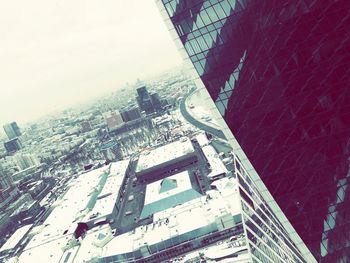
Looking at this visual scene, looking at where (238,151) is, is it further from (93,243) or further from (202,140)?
(202,140)

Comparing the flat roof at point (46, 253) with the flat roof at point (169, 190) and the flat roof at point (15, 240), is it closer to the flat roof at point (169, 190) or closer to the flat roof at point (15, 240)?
the flat roof at point (15, 240)

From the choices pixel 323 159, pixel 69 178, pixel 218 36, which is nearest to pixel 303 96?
pixel 323 159

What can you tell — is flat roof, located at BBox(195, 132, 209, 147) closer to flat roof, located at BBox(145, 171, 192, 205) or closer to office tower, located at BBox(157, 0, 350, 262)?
flat roof, located at BBox(145, 171, 192, 205)

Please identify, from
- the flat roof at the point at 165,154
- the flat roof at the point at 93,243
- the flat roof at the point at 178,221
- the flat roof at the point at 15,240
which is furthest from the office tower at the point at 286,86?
the flat roof at the point at 15,240

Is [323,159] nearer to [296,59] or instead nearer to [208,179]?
[296,59]

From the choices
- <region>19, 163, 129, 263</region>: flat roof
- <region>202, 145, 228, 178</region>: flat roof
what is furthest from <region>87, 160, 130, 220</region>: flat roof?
<region>202, 145, 228, 178</region>: flat roof

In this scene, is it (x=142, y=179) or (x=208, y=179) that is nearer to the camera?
(x=208, y=179)
